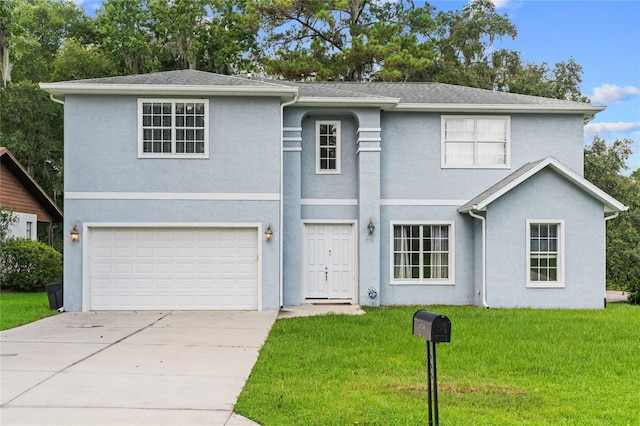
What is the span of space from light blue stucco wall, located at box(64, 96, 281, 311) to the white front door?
60.5 inches

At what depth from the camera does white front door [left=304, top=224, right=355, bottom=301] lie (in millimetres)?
16328

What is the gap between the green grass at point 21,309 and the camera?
13.1m

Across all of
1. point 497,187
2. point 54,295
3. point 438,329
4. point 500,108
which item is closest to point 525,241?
point 497,187

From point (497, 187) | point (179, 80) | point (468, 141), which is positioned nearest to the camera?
point (179, 80)

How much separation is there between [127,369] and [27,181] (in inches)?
760

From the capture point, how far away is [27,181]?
82.3ft

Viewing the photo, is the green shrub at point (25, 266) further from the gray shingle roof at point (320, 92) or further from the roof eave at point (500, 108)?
the roof eave at point (500, 108)

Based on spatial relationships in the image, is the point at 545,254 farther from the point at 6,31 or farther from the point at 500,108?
the point at 6,31

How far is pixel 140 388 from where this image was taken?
7.39m

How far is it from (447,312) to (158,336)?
642 cm

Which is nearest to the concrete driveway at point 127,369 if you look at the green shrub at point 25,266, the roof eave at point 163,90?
the roof eave at point 163,90

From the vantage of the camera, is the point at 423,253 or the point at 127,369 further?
the point at 423,253

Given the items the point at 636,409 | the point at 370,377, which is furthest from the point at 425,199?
the point at 636,409

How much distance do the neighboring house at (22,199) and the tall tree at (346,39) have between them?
11.9m
